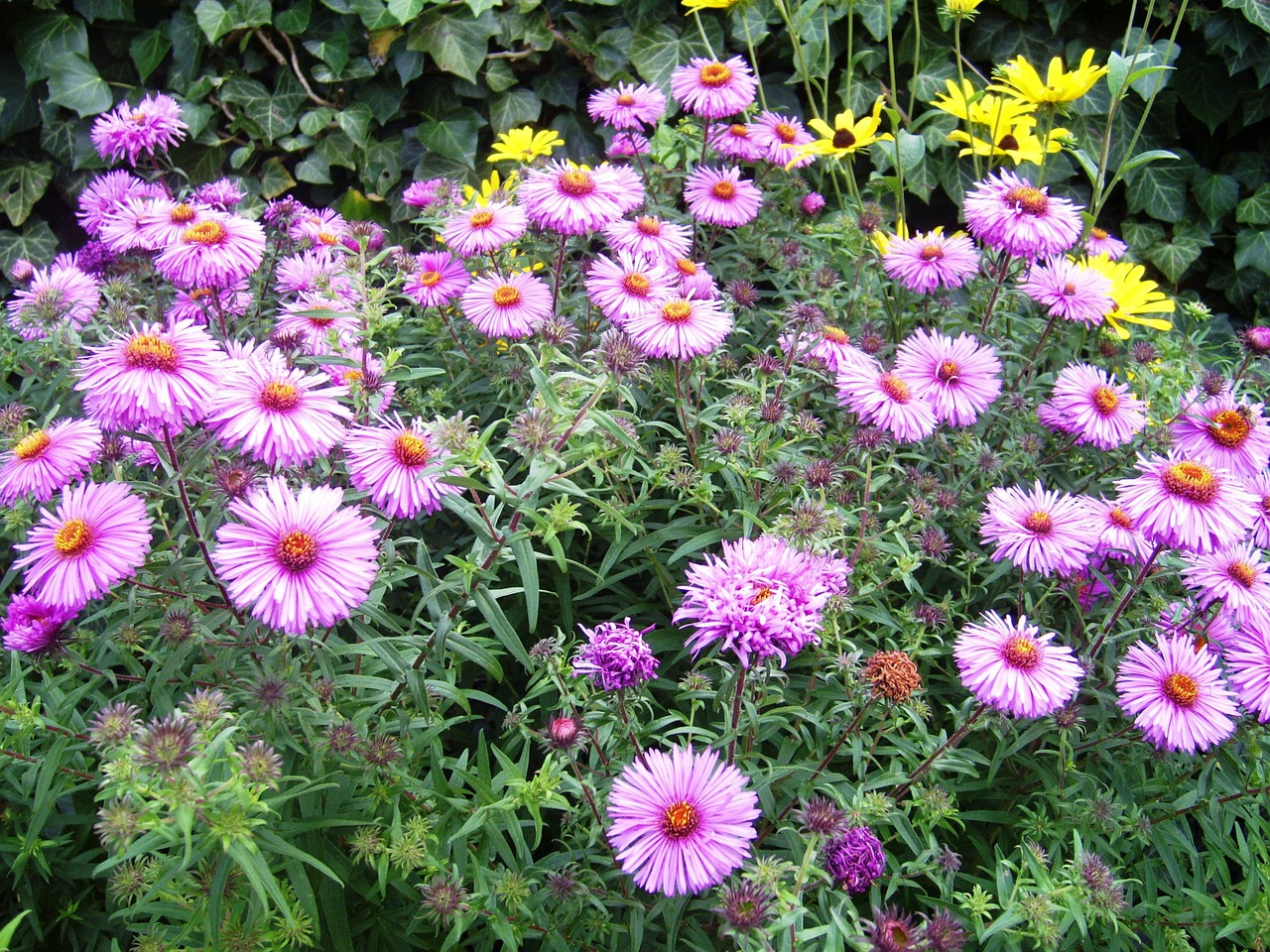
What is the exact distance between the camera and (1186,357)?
232 cm

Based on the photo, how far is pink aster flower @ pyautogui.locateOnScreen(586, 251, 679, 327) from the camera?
1835 millimetres

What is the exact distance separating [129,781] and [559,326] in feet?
3.49

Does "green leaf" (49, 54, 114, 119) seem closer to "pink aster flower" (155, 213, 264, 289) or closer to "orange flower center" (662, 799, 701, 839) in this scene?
"pink aster flower" (155, 213, 264, 289)

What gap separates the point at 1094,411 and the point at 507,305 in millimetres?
1180

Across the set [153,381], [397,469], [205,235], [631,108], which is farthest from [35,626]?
[631,108]

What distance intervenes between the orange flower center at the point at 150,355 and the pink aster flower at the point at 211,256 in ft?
1.37

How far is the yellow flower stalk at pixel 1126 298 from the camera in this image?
2.33m

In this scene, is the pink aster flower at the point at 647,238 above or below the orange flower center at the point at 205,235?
above

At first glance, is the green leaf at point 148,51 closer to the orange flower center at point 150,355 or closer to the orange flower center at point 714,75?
the orange flower center at point 714,75

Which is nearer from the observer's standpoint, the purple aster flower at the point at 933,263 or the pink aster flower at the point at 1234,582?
the pink aster flower at the point at 1234,582

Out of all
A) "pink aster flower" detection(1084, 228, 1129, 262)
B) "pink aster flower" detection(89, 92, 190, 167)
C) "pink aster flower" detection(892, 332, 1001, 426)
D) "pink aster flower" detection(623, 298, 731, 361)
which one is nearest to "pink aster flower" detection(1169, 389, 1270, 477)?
"pink aster flower" detection(892, 332, 1001, 426)

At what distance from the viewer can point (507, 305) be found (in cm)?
192

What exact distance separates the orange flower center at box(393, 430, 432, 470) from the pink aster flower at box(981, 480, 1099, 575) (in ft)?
3.02

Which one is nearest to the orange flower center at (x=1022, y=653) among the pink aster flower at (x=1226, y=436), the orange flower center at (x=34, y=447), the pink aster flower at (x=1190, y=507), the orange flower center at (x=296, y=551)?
the pink aster flower at (x=1190, y=507)
